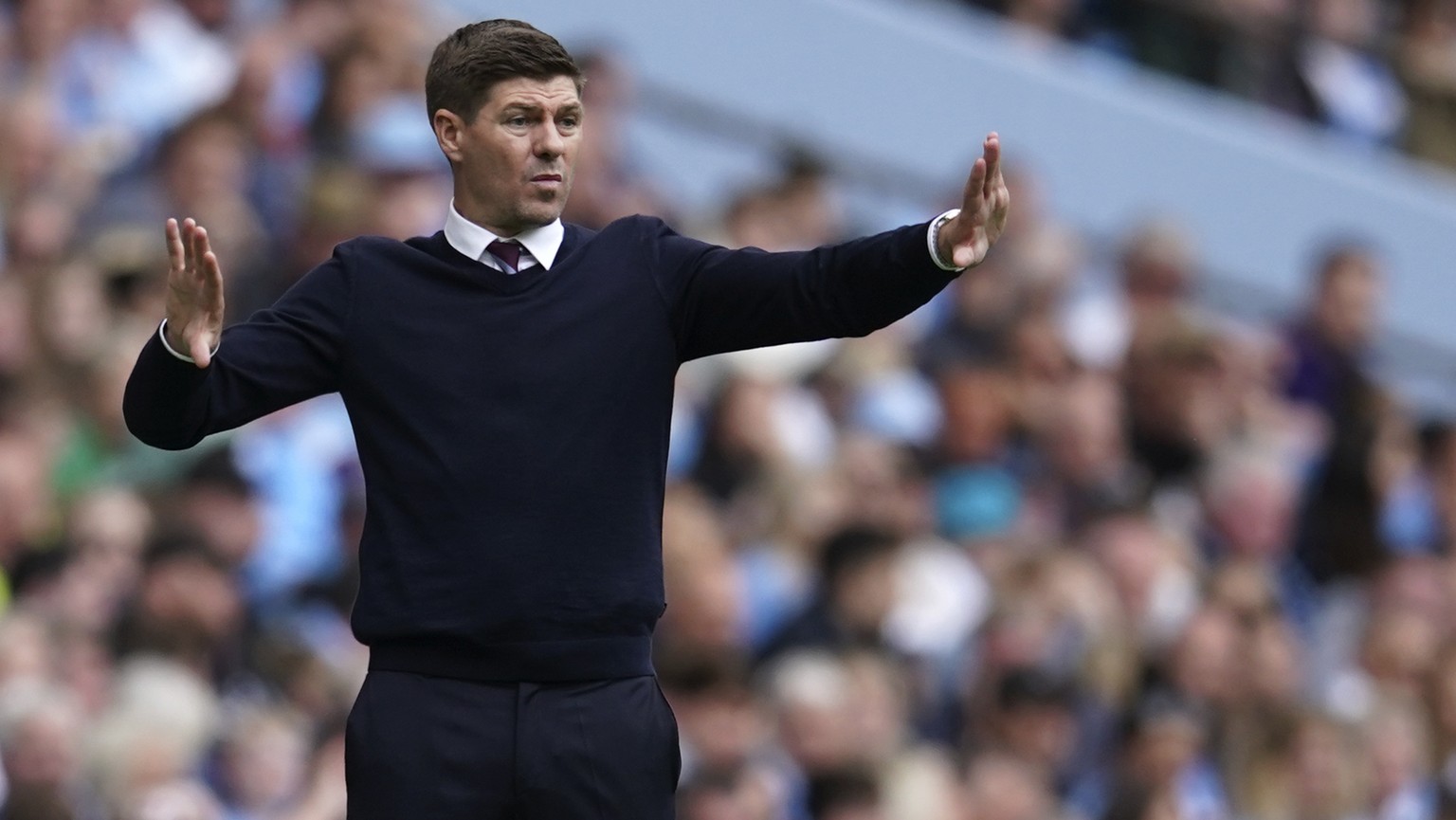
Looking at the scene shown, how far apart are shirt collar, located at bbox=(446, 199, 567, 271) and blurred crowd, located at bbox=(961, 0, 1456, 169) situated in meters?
9.32

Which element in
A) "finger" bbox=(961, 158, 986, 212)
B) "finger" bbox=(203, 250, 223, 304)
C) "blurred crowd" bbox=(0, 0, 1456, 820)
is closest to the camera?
"finger" bbox=(203, 250, 223, 304)

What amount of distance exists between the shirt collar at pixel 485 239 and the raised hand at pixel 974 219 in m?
0.60

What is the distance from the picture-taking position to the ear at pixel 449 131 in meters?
4.20

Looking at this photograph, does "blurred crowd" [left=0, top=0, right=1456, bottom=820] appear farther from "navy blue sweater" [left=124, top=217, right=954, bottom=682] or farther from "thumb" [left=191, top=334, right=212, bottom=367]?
"thumb" [left=191, top=334, right=212, bottom=367]

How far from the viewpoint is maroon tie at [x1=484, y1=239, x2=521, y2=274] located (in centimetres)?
427

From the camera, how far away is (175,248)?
12.9 ft

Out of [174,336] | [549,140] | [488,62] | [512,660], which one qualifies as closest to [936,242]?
[549,140]

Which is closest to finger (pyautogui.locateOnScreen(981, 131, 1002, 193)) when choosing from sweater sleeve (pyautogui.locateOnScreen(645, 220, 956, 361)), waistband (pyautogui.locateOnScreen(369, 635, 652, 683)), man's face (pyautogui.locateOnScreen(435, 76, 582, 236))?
sweater sleeve (pyautogui.locateOnScreen(645, 220, 956, 361))

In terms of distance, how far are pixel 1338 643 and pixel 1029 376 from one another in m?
1.46

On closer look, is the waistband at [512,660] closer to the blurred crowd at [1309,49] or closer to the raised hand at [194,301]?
the raised hand at [194,301]

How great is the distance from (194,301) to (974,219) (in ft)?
3.61

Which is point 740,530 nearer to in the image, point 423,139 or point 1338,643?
point 423,139

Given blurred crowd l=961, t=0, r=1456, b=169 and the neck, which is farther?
blurred crowd l=961, t=0, r=1456, b=169

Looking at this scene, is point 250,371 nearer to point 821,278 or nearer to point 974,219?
point 821,278
